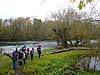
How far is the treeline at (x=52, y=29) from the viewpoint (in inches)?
2052

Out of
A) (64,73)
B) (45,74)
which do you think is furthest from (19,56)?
(64,73)

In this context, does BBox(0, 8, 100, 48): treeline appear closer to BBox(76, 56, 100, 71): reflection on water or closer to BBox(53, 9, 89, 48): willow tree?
BBox(53, 9, 89, 48): willow tree

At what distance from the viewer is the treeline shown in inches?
2052

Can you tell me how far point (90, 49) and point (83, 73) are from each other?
3.21 m

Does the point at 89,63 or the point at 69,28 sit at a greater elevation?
the point at 69,28

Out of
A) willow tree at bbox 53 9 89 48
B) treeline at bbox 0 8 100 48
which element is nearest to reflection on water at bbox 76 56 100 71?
treeline at bbox 0 8 100 48

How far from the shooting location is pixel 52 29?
5534 cm

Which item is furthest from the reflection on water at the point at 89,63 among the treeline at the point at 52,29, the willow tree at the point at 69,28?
the willow tree at the point at 69,28

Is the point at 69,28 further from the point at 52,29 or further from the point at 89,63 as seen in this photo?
the point at 89,63

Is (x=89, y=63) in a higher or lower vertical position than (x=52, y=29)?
lower

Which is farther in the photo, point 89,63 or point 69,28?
point 69,28

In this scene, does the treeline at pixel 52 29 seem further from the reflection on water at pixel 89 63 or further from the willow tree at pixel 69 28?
the reflection on water at pixel 89 63

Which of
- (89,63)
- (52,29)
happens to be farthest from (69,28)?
(89,63)

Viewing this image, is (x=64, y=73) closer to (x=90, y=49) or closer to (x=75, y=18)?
(x=90, y=49)
